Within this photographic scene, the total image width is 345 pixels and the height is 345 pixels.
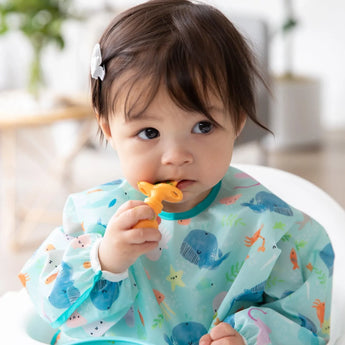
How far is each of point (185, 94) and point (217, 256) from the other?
240mm

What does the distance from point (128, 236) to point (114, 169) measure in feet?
8.28

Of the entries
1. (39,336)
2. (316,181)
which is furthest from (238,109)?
(316,181)

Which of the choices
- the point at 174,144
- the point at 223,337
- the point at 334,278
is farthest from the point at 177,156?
the point at 334,278

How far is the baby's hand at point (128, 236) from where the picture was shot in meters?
0.75

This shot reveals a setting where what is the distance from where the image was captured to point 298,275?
0.89m

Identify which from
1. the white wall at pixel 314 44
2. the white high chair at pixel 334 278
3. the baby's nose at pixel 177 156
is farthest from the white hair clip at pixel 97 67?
the white wall at pixel 314 44

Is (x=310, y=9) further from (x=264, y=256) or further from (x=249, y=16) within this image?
(x=264, y=256)

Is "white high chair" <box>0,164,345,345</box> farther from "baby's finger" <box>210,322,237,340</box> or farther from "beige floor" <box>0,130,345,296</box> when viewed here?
"beige floor" <box>0,130,345,296</box>

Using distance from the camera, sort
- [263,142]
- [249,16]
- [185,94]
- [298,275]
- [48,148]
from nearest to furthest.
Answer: [185,94] → [298,275] → [249,16] → [263,142] → [48,148]

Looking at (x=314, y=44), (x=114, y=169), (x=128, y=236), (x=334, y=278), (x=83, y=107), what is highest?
(x=128, y=236)

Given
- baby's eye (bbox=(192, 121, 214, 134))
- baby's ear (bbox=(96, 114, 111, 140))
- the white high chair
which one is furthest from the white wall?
baby's eye (bbox=(192, 121, 214, 134))

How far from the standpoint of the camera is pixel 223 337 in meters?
0.77

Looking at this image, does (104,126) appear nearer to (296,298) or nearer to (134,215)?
(134,215)

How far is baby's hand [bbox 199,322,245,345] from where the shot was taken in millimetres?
769
